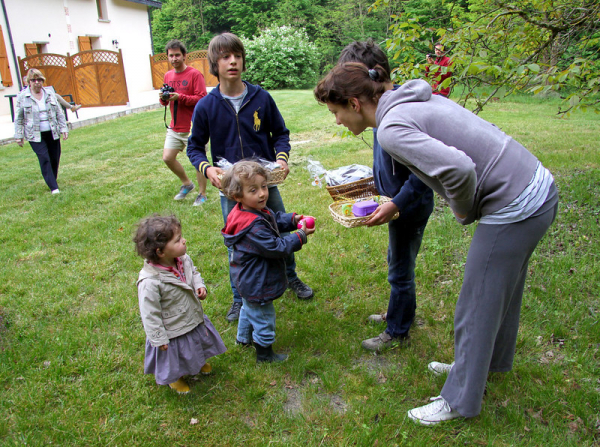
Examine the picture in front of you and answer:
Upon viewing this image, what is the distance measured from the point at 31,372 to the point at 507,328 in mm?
3131

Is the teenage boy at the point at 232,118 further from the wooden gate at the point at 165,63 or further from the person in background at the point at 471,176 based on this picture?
the wooden gate at the point at 165,63

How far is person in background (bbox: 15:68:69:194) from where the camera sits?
7113 millimetres

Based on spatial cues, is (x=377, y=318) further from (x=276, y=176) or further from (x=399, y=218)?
(x=276, y=176)

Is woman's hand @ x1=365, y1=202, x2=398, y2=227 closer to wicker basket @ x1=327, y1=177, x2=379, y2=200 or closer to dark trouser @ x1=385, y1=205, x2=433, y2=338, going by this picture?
dark trouser @ x1=385, y1=205, x2=433, y2=338

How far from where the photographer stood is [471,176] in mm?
1775

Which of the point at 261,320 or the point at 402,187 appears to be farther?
the point at 261,320

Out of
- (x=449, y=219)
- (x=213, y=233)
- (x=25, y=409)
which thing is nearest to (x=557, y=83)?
(x=449, y=219)

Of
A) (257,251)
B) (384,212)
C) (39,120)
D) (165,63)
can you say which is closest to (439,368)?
(384,212)

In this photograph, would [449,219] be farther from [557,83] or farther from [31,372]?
[31,372]

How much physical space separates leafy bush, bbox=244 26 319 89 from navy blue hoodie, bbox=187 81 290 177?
23.4 meters

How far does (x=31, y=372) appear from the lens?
3.04 m

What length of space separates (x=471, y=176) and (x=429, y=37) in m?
3.56

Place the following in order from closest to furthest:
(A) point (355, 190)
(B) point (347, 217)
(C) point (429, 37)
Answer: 1. (B) point (347, 217)
2. (A) point (355, 190)
3. (C) point (429, 37)

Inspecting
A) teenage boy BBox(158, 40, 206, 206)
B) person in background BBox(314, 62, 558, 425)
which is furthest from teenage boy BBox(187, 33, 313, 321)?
teenage boy BBox(158, 40, 206, 206)
